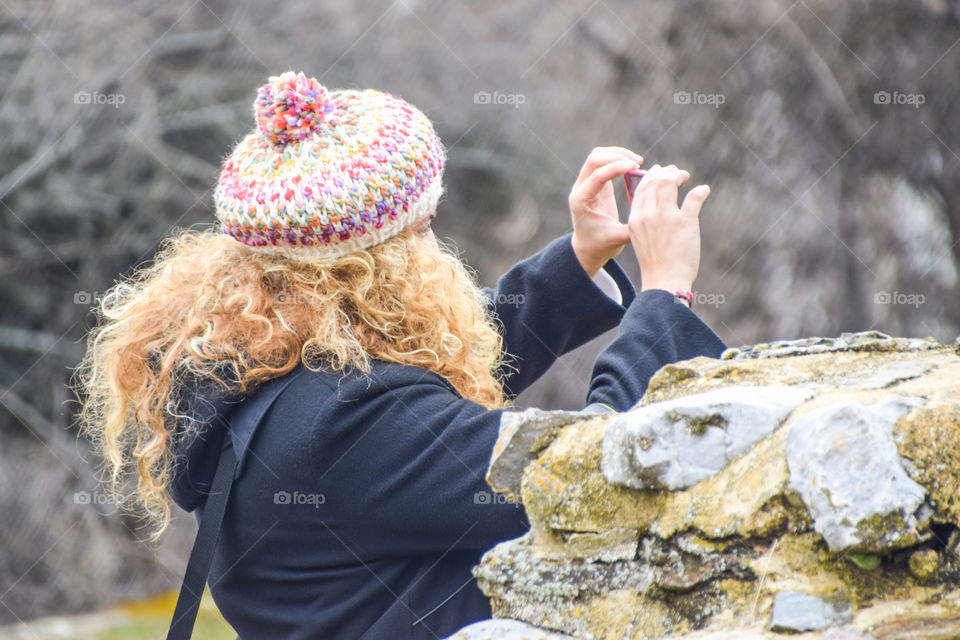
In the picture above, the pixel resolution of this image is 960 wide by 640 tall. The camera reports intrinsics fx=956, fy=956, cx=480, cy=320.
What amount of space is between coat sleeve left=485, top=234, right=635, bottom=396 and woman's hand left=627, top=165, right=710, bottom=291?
1.25 feet

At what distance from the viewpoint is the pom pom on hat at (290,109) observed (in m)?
1.63

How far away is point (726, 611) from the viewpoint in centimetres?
115

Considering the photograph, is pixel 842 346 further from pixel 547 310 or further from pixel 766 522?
pixel 547 310

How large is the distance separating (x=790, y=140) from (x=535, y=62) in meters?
1.29

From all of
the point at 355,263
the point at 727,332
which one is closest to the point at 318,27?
the point at 727,332

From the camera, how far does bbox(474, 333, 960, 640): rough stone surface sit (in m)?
1.06

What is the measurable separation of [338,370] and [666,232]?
0.62m

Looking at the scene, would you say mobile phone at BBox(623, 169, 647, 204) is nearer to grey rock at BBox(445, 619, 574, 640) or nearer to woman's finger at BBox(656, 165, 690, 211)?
woman's finger at BBox(656, 165, 690, 211)

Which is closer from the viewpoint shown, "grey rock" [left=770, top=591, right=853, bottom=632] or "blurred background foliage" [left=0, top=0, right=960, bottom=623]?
"grey rock" [left=770, top=591, right=853, bottom=632]

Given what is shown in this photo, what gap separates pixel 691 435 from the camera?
1.20m

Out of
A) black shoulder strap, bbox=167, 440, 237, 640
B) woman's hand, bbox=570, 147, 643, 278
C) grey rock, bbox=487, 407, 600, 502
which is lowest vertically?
black shoulder strap, bbox=167, 440, 237, 640

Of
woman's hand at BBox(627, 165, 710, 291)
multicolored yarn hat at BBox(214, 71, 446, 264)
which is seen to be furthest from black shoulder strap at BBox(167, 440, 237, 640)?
woman's hand at BBox(627, 165, 710, 291)

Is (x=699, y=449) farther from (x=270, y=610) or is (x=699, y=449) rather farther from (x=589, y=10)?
(x=589, y=10)

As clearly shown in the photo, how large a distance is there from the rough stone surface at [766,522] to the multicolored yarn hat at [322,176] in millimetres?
547
